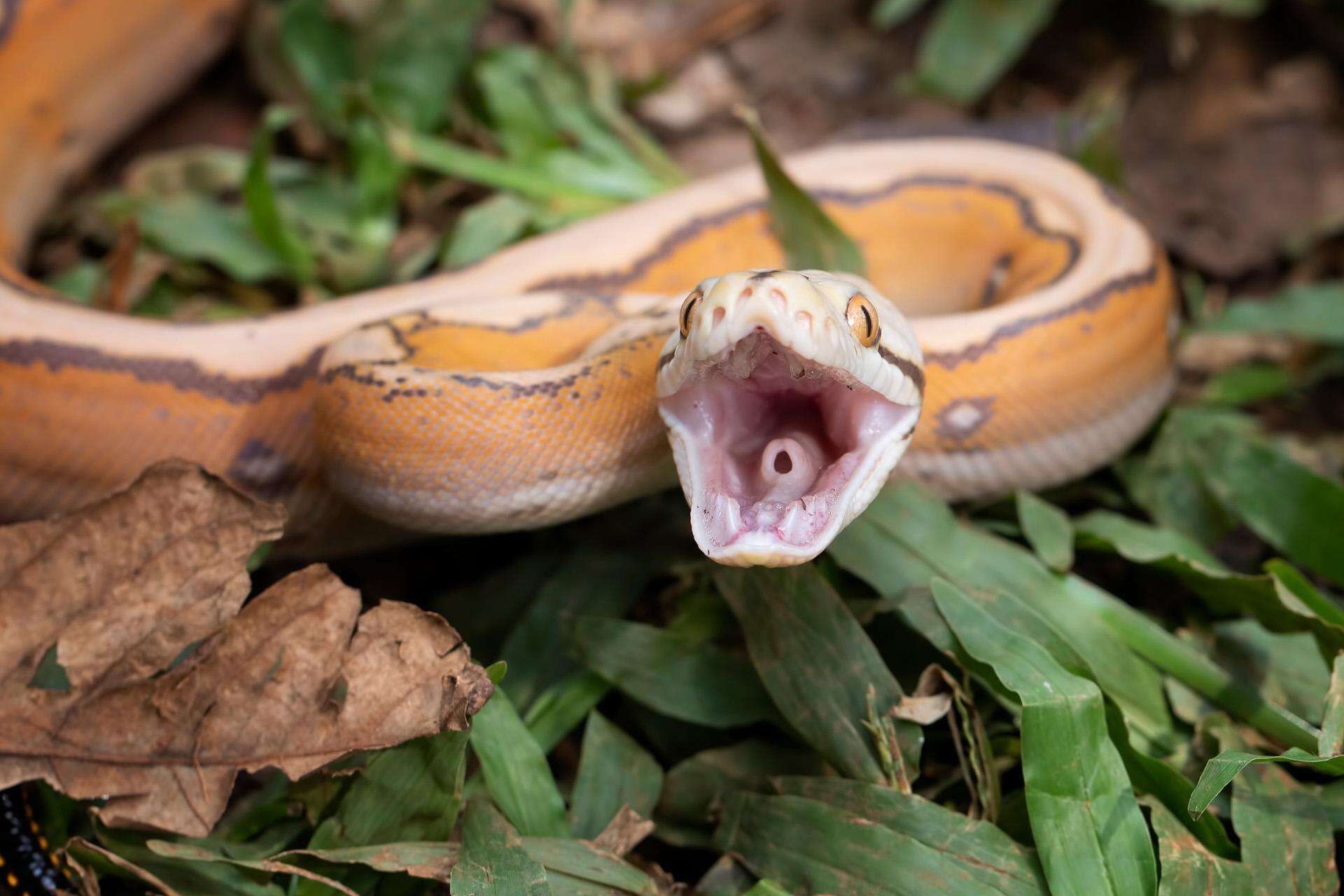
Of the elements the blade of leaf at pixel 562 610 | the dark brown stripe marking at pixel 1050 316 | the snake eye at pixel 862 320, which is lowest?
the blade of leaf at pixel 562 610

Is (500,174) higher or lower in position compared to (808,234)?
higher

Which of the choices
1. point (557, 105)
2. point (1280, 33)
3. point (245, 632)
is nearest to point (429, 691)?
point (245, 632)

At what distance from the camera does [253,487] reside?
3143mm

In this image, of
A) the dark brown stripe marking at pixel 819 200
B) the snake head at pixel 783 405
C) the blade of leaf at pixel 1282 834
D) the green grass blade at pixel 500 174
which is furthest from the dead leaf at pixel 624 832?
the green grass blade at pixel 500 174

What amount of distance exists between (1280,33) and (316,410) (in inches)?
177

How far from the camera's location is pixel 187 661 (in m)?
2.49

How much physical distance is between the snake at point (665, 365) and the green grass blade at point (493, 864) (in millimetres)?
750

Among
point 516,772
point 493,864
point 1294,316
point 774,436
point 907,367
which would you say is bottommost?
point 1294,316

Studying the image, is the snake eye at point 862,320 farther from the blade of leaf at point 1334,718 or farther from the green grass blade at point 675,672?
the blade of leaf at point 1334,718

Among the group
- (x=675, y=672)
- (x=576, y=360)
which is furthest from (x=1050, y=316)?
(x=675, y=672)

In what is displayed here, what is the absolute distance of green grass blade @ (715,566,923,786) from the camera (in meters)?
2.44

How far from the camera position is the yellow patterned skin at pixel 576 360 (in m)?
2.71

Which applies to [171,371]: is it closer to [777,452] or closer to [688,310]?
[688,310]

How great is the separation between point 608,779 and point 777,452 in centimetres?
93
